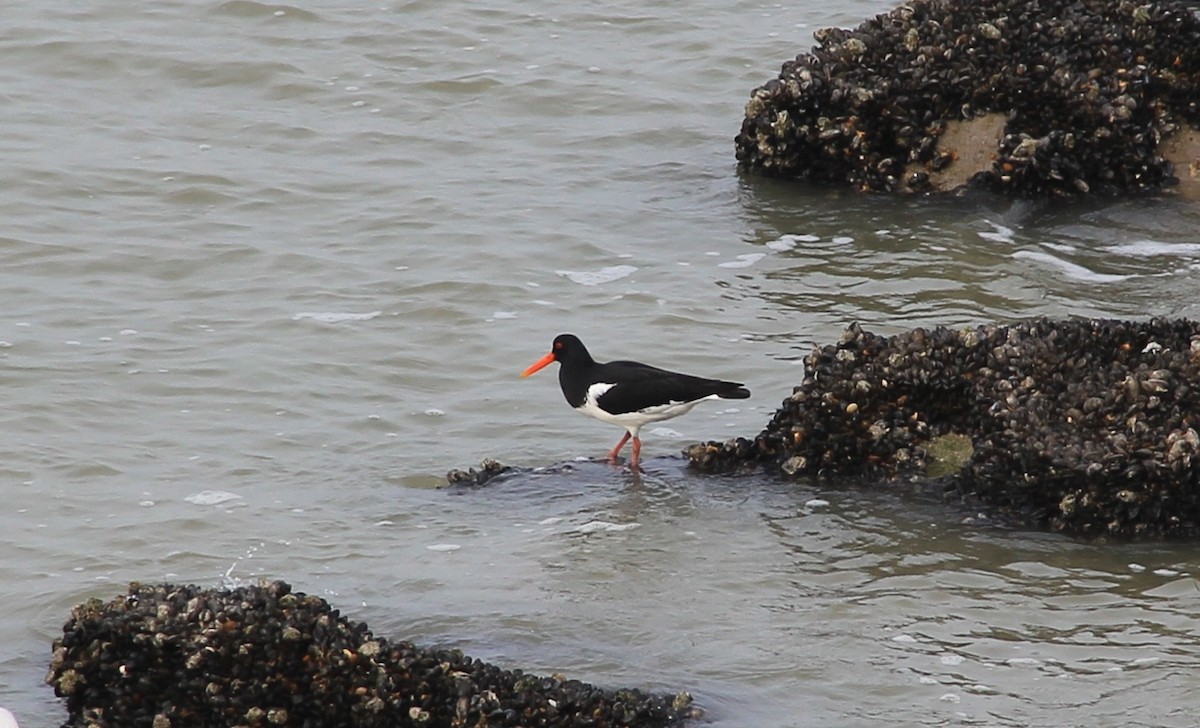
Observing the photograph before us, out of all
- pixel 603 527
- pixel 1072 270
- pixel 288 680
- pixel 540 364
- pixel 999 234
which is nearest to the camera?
pixel 288 680

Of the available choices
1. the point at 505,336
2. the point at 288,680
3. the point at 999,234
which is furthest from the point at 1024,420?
the point at 999,234

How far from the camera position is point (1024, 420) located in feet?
27.1

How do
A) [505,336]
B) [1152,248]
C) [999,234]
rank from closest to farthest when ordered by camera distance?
[505,336], [1152,248], [999,234]

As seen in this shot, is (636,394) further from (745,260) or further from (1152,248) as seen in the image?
(1152,248)

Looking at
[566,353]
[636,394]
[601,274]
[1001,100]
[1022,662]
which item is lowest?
[1022,662]

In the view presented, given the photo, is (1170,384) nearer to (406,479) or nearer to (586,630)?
(586,630)

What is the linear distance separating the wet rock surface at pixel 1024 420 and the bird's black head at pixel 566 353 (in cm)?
103

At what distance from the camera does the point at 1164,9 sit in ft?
44.2

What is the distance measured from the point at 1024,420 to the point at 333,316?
5.41m

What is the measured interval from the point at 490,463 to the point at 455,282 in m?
3.57

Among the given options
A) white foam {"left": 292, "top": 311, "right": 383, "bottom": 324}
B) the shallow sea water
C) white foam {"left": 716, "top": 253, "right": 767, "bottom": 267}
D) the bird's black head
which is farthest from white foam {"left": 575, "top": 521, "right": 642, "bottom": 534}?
white foam {"left": 716, "top": 253, "right": 767, "bottom": 267}

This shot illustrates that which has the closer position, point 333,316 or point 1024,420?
point 1024,420

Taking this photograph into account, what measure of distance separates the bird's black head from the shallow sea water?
38 centimetres

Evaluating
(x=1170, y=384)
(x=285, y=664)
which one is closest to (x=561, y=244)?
(x=1170, y=384)
